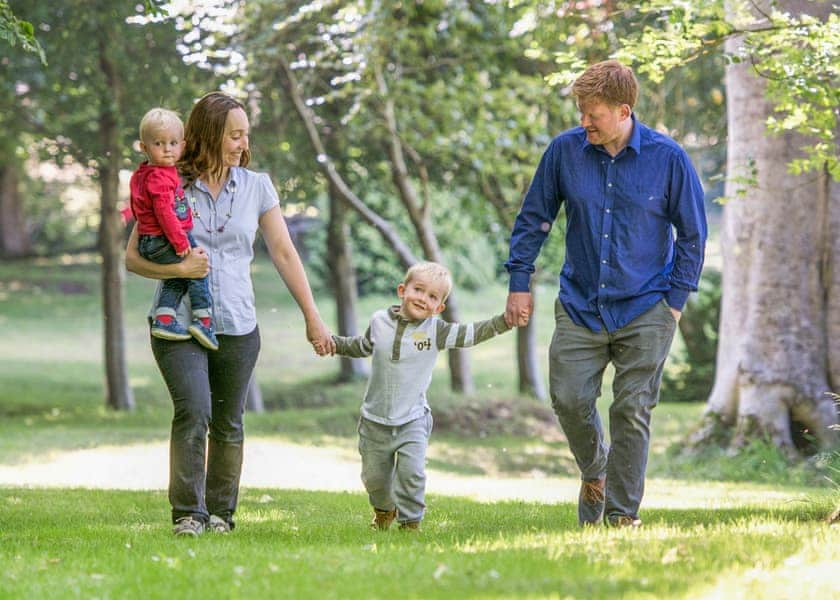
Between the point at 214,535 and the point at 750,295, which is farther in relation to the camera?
the point at 750,295

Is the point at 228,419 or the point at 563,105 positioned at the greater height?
the point at 563,105

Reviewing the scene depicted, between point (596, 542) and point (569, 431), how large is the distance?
44.5 inches

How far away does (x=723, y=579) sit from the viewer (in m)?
4.57

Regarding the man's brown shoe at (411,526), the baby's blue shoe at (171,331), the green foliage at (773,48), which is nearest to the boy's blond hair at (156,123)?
the baby's blue shoe at (171,331)

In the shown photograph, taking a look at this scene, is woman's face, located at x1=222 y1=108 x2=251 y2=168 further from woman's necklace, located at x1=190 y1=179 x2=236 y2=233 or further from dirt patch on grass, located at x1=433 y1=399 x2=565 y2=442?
dirt patch on grass, located at x1=433 y1=399 x2=565 y2=442

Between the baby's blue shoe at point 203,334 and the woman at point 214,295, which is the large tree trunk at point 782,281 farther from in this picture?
the baby's blue shoe at point 203,334

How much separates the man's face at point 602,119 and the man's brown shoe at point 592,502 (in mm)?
1764

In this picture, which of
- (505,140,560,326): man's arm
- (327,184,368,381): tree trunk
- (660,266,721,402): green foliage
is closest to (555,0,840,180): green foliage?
(505,140,560,326): man's arm

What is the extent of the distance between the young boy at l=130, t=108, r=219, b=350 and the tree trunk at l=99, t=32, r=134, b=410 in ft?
41.3

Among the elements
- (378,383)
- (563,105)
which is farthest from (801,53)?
(563,105)

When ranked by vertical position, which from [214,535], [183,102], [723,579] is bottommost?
[214,535]

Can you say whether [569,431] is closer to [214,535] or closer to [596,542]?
[596,542]

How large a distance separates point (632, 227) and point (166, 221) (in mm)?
2236

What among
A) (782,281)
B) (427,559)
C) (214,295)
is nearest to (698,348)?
(782,281)
